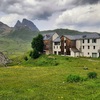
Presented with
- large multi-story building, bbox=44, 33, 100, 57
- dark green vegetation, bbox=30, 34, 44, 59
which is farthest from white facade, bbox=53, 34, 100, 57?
dark green vegetation, bbox=30, 34, 44, 59

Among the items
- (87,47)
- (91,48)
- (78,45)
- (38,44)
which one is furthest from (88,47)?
(38,44)

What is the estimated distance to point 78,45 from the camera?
104 metres

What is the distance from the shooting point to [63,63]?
76.5 meters

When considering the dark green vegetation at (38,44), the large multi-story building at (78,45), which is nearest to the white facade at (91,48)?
the large multi-story building at (78,45)

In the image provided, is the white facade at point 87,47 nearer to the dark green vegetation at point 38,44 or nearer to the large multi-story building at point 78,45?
the large multi-story building at point 78,45

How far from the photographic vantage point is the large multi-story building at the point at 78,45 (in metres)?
98.2

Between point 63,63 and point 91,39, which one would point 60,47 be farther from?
point 63,63

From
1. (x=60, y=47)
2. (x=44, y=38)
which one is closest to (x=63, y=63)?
(x=60, y=47)

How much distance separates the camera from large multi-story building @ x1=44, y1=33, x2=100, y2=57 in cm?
9823

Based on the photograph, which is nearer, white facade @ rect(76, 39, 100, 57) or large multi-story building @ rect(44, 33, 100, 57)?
white facade @ rect(76, 39, 100, 57)

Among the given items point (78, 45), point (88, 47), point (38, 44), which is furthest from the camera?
point (38, 44)

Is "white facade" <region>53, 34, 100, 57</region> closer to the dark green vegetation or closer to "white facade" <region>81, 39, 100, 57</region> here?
"white facade" <region>81, 39, 100, 57</region>

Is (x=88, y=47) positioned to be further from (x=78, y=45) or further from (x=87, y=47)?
(x=78, y=45)

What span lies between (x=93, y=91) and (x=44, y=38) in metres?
90.2
